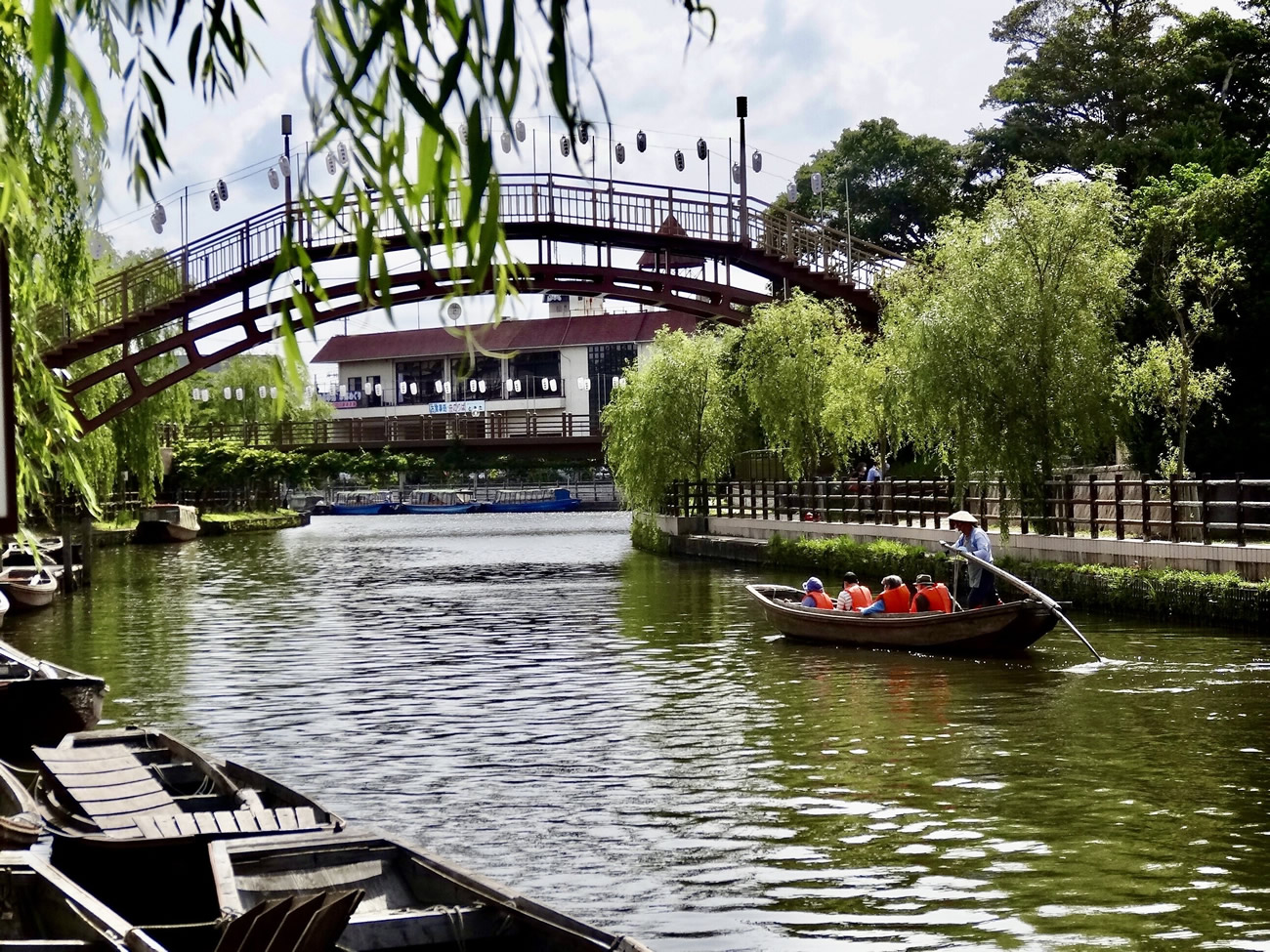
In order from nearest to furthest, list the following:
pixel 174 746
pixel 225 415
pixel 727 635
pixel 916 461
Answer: pixel 174 746, pixel 727 635, pixel 916 461, pixel 225 415

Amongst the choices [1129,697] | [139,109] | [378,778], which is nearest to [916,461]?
[1129,697]

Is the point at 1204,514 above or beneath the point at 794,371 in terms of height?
beneath

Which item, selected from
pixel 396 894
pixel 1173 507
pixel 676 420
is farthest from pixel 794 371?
pixel 396 894

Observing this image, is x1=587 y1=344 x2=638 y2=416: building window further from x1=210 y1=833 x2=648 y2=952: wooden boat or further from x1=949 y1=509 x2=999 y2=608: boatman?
x1=210 y1=833 x2=648 y2=952: wooden boat

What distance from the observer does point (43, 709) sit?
45.7 ft

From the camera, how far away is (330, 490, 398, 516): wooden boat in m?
89.4

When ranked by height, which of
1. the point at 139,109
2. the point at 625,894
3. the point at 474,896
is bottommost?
the point at 625,894

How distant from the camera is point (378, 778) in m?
12.9

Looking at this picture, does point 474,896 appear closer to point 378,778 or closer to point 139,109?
point 139,109

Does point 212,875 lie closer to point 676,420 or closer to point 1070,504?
point 1070,504

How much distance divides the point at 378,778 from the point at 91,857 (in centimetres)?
467

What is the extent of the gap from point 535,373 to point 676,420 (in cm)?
4526

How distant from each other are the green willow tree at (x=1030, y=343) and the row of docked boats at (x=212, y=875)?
18.4m

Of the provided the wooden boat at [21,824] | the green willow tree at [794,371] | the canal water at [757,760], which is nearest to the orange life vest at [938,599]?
the canal water at [757,760]
